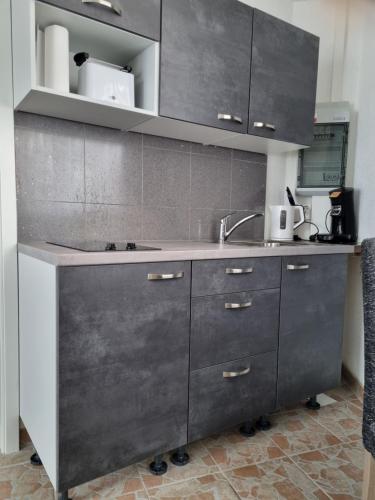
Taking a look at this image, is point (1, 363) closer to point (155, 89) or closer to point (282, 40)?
point (155, 89)

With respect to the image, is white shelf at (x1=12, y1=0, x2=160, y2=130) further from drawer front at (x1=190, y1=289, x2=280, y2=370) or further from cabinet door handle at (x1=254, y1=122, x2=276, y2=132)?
drawer front at (x1=190, y1=289, x2=280, y2=370)

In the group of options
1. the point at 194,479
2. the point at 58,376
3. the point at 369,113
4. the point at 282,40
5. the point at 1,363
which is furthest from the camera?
the point at 369,113

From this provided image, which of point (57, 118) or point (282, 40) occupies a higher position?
point (282, 40)

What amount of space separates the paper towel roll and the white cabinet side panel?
2.20 ft

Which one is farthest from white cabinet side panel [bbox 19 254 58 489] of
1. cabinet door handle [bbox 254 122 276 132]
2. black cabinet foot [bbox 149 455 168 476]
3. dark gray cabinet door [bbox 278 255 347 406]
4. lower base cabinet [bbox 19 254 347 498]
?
cabinet door handle [bbox 254 122 276 132]

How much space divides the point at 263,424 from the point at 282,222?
1189 millimetres

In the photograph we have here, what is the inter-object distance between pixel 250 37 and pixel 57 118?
1025mm

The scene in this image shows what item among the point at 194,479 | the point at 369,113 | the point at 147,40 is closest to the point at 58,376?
the point at 194,479

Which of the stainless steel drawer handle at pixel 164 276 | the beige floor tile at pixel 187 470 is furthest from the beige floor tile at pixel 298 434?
the stainless steel drawer handle at pixel 164 276

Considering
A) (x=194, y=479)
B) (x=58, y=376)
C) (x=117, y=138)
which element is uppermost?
(x=117, y=138)

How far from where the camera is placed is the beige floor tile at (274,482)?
4.48 ft

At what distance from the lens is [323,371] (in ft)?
6.38

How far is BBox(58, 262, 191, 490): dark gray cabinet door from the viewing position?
1.15m

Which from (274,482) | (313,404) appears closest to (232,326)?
(274,482)
